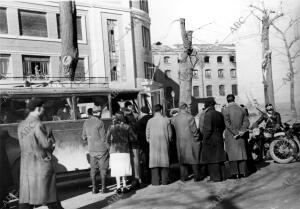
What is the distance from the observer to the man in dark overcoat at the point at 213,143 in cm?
820

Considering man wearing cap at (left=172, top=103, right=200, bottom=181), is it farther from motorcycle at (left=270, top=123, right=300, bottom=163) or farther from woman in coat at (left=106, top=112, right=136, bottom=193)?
motorcycle at (left=270, top=123, right=300, bottom=163)

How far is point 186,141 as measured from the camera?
8.60m

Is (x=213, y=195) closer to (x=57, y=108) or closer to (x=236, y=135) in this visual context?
(x=236, y=135)

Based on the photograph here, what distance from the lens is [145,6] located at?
31.9 metres

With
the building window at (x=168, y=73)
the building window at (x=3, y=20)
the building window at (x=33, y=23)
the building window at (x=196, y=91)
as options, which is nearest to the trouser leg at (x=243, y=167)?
the building window at (x=3, y=20)

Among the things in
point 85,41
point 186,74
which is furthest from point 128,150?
point 85,41

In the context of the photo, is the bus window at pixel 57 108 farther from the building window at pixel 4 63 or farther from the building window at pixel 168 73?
the building window at pixel 168 73

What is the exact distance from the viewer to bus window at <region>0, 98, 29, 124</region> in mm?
7703

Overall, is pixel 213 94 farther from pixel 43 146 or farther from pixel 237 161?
pixel 43 146

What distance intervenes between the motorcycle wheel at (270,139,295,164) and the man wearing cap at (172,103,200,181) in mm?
2240

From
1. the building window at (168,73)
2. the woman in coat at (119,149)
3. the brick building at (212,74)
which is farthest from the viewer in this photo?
the brick building at (212,74)

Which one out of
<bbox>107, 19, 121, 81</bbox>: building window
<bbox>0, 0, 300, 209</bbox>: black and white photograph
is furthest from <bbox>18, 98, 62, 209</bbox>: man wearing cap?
<bbox>107, 19, 121, 81</bbox>: building window

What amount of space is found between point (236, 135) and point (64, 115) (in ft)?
12.4

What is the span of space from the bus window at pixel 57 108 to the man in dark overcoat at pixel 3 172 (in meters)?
1.39
